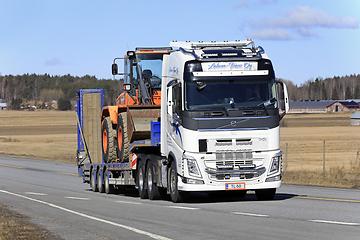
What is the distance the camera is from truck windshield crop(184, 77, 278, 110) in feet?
44.7

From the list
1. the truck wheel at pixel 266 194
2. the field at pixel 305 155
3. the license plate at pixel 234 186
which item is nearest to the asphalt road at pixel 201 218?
the truck wheel at pixel 266 194

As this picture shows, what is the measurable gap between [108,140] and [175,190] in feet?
18.6

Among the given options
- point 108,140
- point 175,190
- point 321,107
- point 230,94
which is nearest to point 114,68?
point 108,140

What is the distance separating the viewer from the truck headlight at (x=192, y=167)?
13.7 metres

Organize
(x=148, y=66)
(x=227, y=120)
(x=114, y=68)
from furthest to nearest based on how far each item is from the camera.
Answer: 1. (x=114, y=68)
2. (x=148, y=66)
3. (x=227, y=120)

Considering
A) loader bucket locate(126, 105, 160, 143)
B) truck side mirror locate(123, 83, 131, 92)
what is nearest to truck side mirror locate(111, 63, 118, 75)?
truck side mirror locate(123, 83, 131, 92)

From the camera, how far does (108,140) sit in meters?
19.8

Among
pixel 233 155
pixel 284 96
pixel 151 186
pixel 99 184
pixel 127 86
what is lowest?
pixel 99 184

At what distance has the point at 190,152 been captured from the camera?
13688 mm

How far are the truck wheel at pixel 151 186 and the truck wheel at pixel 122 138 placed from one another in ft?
5.31

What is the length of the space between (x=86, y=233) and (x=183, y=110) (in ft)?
15.2

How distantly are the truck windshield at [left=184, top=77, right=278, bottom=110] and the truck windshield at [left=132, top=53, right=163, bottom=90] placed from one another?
5228 millimetres

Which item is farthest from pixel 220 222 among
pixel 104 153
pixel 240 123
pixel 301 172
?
pixel 301 172

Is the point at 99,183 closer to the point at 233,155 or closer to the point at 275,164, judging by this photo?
the point at 233,155
